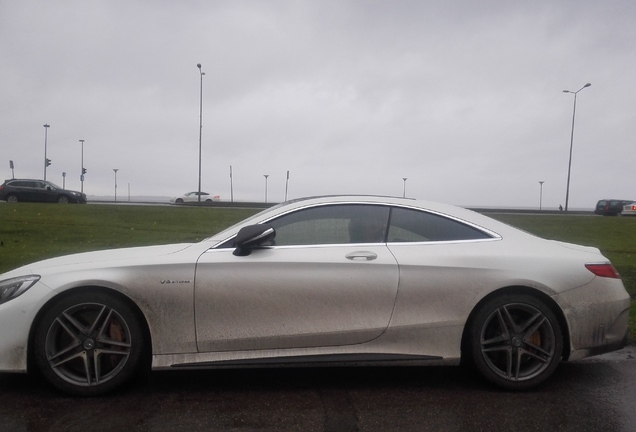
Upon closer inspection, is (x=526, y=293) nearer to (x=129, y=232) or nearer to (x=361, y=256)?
(x=361, y=256)

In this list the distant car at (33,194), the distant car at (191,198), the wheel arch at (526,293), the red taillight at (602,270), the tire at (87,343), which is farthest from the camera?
the distant car at (191,198)

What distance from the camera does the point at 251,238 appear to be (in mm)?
4637

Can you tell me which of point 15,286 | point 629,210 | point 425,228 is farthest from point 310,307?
point 629,210

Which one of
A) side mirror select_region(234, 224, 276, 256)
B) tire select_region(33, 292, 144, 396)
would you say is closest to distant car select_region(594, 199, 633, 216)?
side mirror select_region(234, 224, 276, 256)

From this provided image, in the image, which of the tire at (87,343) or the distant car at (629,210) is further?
the distant car at (629,210)

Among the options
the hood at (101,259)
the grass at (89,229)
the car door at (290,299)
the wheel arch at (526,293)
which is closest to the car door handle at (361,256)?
the car door at (290,299)

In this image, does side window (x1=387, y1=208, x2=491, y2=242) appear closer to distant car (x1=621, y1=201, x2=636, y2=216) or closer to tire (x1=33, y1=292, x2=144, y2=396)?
tire (x1=33, y1=292, x2=144, y2=396)

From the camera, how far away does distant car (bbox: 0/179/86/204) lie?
3819 cm

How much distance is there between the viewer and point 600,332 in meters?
4.80

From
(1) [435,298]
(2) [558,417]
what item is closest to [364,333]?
(1) [435,298]

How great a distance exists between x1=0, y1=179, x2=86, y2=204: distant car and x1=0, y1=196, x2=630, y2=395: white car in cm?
3558

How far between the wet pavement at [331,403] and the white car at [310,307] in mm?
211

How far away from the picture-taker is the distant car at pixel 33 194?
38.2 meters

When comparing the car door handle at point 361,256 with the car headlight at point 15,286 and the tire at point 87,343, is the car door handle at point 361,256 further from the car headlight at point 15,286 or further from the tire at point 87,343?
the car headlight at point 15,286
